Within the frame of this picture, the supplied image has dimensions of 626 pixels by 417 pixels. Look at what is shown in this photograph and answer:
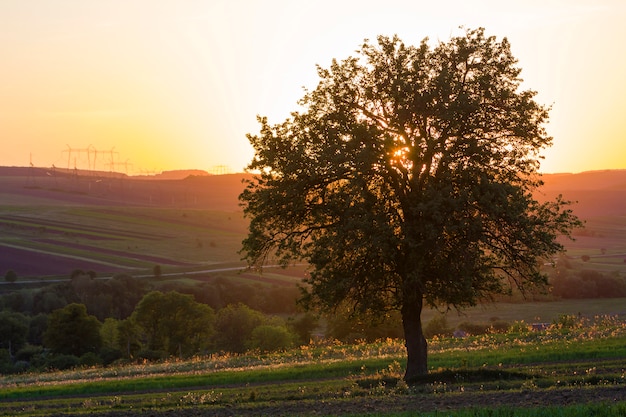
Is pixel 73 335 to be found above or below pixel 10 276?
below

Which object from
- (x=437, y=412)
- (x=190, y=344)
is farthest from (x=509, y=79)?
(x=190, y=344)

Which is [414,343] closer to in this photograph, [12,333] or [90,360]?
[90,360]

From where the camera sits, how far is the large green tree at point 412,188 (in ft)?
91.6

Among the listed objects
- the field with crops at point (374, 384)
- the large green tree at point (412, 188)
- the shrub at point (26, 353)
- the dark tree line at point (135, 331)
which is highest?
the large green tree at point (412, 188)

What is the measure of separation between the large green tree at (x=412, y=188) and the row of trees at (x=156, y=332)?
55.3m

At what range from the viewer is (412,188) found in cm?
2931

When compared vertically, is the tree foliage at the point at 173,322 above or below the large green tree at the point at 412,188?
below

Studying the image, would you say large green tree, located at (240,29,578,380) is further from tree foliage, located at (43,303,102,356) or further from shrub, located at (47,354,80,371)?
tree foliage, located at (43,303,102,356)

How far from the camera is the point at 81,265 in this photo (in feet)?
559

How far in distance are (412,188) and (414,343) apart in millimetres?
6244

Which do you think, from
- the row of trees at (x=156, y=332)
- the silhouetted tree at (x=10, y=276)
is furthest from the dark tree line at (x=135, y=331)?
the silhouetted tree at (x=10, y=276)

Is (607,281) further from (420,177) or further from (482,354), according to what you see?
(420,177)

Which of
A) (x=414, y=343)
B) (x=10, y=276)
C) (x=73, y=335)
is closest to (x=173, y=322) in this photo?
(x=73, y=335)

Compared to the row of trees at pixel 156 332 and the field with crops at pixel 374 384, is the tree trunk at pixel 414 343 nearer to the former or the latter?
the field with crops at pixel 374 384
